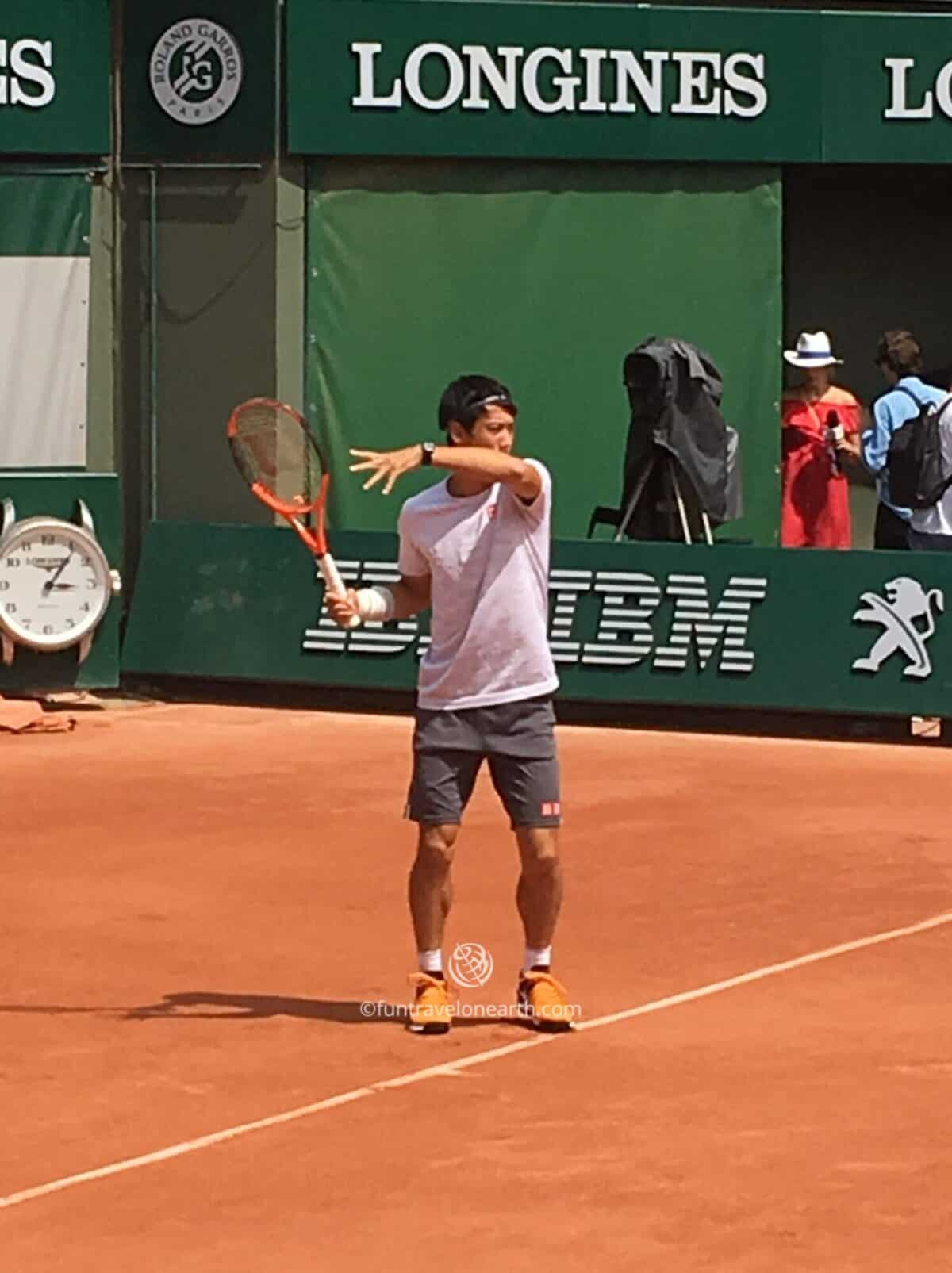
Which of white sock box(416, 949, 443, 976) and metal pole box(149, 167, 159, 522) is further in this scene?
metal pole box(149, 167, 159, 522)

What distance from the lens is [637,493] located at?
1680 cm

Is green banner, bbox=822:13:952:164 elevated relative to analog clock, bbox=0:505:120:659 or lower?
elevated

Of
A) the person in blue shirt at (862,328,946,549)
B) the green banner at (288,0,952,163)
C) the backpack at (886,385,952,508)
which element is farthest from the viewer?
the green banner at (288,0,952,163)

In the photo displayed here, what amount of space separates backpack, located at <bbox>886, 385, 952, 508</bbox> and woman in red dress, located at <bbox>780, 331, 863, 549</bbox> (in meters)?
2.02

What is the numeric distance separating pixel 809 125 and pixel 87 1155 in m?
12.6

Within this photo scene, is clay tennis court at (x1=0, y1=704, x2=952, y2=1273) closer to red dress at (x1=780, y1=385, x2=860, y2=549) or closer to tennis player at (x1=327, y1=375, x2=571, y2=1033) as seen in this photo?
tennis player at (x1=327, y1=375, x2=571, y2=1033)

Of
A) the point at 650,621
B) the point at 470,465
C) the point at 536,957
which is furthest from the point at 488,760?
the point at 650,621

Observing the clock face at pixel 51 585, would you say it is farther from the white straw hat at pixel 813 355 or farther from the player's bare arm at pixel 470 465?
the player's bare arm at pixel 470 465

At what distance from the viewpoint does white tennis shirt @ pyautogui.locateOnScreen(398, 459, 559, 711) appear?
28.8 feet

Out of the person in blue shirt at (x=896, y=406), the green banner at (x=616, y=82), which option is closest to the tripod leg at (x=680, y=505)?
the person in blue shirt at (x=896, y=406)

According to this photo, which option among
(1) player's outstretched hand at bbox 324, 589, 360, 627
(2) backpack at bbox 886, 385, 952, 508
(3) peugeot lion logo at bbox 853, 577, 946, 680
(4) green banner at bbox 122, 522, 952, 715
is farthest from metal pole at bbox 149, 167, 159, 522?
(1) player's outstretched hand at bbox 324, 589, 360, 627

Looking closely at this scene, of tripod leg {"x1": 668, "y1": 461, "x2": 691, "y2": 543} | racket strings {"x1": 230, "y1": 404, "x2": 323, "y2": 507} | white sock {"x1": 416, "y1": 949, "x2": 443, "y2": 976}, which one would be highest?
racket strings {"x1": 230, "y1": 404, "x2": 323, "y2": 507}

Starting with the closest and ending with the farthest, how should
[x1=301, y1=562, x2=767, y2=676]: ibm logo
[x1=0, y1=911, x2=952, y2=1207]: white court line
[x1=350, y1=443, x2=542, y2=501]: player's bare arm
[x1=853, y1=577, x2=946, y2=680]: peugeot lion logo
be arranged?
1. [x1=0, y1=911, x2=952, y2=1207]: white court line
2. [x1=350, y1=443, x2=542, y2=501]: player's bare arm
3. [x1=853, y1=577, x2=946, y2=680]: peugeot lion logo
4. [x1=301, y1=562, x2=767, y2=676]: ibm logo

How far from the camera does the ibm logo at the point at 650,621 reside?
15.8 metres
